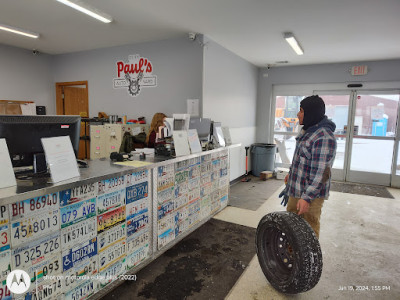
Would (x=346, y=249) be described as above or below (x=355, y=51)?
below

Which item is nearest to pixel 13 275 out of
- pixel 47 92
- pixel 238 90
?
pixel 238 90

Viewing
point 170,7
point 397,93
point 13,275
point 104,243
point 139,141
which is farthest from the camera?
point 397,93

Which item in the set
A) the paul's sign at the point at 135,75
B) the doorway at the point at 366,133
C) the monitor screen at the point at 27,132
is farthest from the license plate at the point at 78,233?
the doorway at the point at 366,133

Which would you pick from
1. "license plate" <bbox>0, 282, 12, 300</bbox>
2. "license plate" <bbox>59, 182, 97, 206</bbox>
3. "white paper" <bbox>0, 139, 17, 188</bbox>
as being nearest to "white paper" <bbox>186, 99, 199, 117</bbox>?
"license plate" <bbox>59, 182, 97, 206</bbox>

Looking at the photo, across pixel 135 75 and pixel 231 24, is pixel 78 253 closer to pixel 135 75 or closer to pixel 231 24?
pixel 231 24

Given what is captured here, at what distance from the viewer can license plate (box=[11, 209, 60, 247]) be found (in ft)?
5.13

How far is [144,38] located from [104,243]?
12.3 ft

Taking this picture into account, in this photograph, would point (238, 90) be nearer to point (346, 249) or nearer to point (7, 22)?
point (346, 249)

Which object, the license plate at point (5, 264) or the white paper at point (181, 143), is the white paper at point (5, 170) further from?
the white paper at point (181, 143)

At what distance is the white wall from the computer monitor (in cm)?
69

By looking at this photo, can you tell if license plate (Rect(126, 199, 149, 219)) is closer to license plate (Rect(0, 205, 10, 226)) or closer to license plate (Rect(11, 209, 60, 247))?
license plate (Rect(11, 209, 60, 247))

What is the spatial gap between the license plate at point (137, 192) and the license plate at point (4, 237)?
36.5 inches

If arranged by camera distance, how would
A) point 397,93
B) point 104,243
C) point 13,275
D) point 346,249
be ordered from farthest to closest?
1. point 397,93
2. point 346,249
3. point 104,243
4. point 13,275

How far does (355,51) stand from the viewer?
16.9 feet
